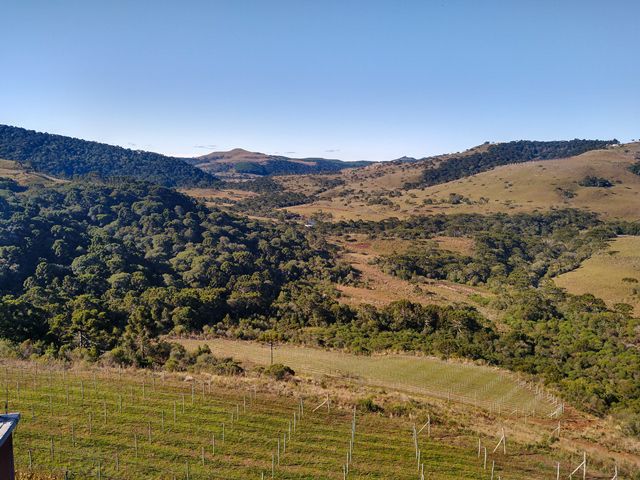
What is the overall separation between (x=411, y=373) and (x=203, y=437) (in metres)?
20.6

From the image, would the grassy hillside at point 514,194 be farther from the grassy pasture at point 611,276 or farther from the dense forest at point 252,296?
the grassy pasture at point 611,276

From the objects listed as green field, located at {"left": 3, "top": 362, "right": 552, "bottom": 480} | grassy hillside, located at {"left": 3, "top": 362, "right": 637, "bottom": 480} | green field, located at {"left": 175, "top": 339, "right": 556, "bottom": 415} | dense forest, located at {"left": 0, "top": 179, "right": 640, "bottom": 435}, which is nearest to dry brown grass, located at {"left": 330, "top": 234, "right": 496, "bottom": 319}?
dense forest, located at {"left": 0, "top": 179, "right": 640, "bottom": 435}

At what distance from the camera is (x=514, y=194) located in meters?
144

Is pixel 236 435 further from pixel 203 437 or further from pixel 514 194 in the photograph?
pixel 514 194

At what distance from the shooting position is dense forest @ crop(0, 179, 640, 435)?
35656 mm

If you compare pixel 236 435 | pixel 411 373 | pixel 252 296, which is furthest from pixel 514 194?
pixel 236 435

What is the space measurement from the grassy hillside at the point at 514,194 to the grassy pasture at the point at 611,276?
43713 mm

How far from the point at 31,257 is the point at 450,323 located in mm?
51089

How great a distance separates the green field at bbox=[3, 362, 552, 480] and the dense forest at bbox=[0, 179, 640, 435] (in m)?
8.07

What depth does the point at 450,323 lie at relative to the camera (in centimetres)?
4547

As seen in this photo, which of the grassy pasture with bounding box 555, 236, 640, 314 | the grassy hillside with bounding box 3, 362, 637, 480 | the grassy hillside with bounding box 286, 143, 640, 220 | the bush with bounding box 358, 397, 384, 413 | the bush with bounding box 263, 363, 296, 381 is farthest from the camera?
the grassy hillside with bounding box 286, 143, 640, 220

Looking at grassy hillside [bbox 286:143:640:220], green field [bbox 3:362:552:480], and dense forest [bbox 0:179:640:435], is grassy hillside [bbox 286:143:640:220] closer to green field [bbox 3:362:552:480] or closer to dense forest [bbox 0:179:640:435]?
dense forest [bbox 0:179:640:435]

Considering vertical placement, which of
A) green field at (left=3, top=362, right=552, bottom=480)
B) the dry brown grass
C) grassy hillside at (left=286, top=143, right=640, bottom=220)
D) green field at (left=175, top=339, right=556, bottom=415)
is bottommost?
green field at (left=175, top=339, right=556, bottom=415)

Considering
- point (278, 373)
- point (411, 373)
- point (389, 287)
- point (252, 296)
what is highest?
point (252, 296)
